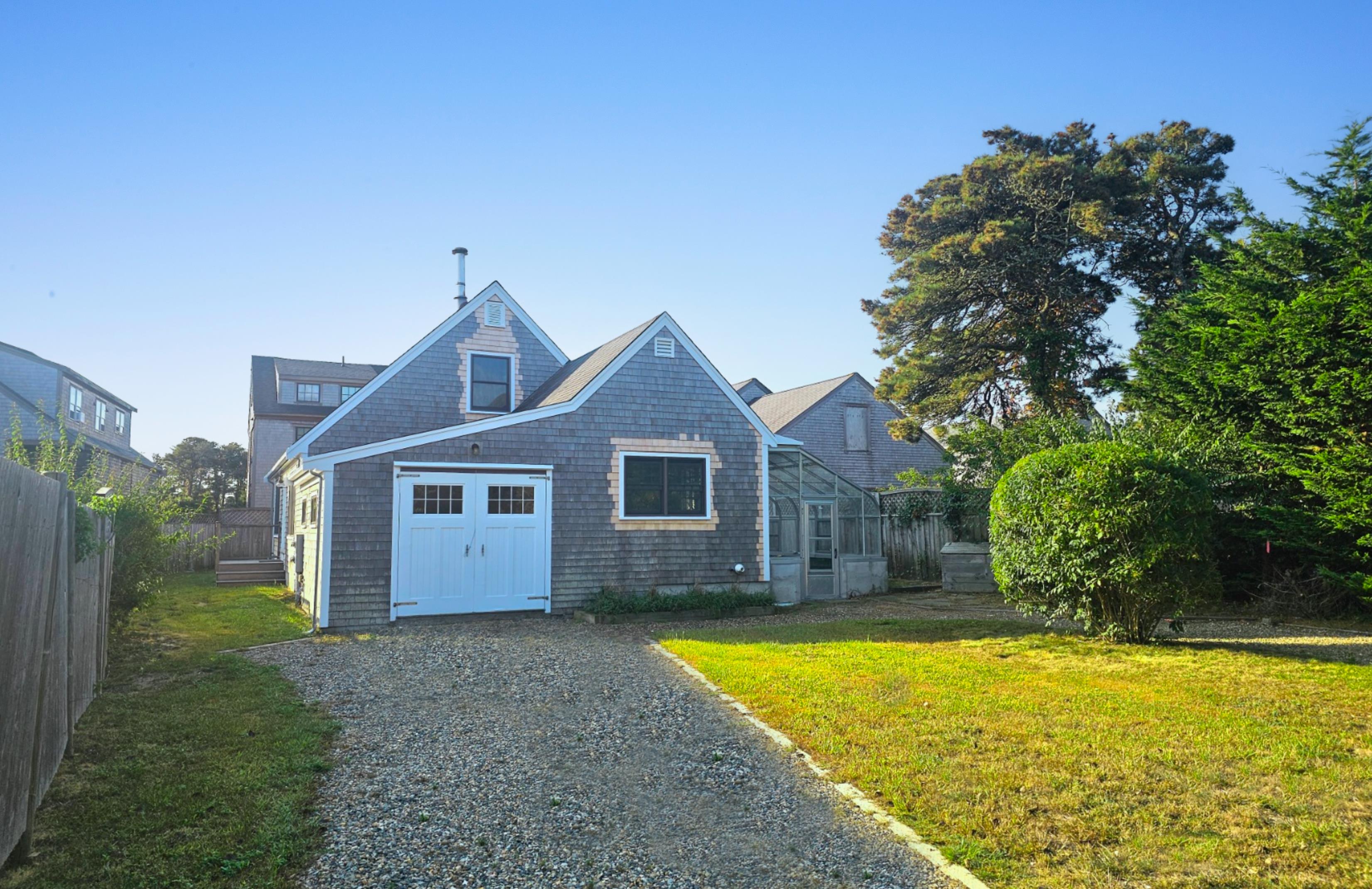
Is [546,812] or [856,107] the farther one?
[856,107]

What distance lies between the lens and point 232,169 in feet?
37.2

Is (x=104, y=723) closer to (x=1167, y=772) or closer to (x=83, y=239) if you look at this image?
(x=83, y=239)

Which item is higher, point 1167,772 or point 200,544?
point 200,544

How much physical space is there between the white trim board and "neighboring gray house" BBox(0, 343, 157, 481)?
18.7 m

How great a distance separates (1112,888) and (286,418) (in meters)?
37.4

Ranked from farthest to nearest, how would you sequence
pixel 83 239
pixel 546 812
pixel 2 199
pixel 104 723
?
pixel 83 239, pixel 2 199, pixel 104 723, pixel 546 812

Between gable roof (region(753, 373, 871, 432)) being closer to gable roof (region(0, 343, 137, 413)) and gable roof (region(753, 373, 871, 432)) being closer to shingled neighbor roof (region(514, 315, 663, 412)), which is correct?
shingled neighbor roof (region(514, 315, 663, 412))

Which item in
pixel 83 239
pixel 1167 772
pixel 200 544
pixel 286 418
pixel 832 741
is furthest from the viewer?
pixel 286 418

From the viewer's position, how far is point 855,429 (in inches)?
1192

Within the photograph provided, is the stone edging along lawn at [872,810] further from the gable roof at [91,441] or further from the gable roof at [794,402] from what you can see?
the gable roof at [91,441]

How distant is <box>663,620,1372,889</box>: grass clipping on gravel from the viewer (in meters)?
4.01

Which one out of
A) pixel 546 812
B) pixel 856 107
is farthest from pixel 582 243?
pixel 546 812

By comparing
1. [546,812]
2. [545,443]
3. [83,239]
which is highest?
[83,239]

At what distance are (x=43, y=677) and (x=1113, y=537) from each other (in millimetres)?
10266
